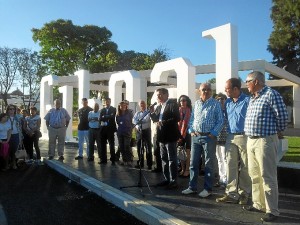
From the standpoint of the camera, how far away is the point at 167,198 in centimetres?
572

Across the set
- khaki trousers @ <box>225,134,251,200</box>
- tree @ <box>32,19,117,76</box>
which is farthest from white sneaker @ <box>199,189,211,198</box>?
tree @ <box>32,19,117,76</box>

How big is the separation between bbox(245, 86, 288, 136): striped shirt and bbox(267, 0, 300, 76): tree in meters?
32.2

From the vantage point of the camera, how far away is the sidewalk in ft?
14.9

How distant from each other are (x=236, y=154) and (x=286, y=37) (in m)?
32.6

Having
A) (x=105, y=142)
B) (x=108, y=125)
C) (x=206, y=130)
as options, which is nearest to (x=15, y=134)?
(x=105, y=142)

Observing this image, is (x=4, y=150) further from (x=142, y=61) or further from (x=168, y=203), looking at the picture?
(x=142, y=61)

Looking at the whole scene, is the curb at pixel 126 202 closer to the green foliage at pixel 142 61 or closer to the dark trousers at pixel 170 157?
the dark trousers at pixel 170 157

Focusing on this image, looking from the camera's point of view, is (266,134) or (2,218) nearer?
(266,134)

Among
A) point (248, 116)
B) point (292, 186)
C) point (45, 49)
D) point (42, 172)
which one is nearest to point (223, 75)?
point (292, 186)

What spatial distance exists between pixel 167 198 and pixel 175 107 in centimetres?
167

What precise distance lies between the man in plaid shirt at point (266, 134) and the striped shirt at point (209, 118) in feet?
2.75

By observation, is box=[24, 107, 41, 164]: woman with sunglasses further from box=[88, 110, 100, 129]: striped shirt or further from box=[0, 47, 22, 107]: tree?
box=[0, 47, 22, 107]: tree

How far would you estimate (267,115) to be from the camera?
4.61m

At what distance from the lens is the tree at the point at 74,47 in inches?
1558
